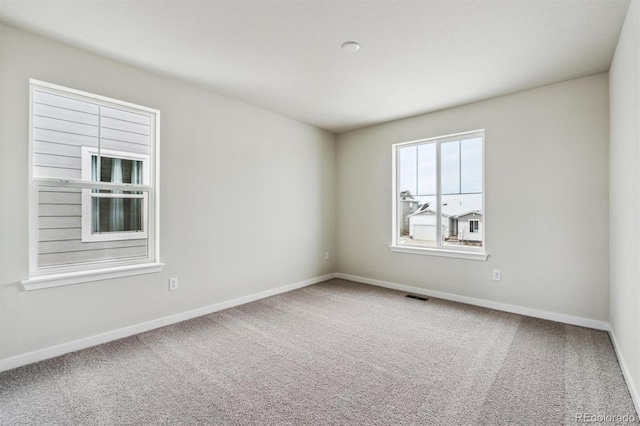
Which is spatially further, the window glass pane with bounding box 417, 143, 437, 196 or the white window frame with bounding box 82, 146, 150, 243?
the window glass pane with bounding box 417, 143, 437, 196

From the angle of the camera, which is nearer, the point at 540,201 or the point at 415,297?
the point at 540,201

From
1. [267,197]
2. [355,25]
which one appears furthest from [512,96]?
[267,197]

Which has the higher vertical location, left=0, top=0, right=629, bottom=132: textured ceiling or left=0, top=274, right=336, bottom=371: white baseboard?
left=0, top=0, right=629, bottom=132: textured ceiling

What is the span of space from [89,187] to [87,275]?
2.49 ft

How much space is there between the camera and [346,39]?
2.32 meters

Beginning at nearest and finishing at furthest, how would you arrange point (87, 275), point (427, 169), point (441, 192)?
point (87, 275) → point (441, 192) → point (427, 169)

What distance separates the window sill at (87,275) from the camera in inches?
88.6

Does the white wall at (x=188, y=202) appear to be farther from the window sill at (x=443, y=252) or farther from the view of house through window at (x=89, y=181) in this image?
the window sill at (x=443, y=252)

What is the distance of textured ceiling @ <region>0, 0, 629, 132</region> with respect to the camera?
6.45 ft

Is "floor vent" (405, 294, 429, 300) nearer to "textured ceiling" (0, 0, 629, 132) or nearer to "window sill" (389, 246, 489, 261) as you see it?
"window sill" (389, 246, 489, 261)

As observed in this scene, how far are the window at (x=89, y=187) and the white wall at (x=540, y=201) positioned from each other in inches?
131

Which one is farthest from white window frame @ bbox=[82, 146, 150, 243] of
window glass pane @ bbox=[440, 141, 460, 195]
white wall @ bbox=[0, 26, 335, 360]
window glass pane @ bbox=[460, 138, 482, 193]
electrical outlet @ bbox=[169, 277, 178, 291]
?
window glass pane @ bbox=[460, 138, 482, 193]

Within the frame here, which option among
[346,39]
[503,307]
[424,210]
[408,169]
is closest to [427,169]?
[408,169]

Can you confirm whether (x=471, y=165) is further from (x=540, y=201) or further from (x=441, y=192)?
(x=540, y=201)
